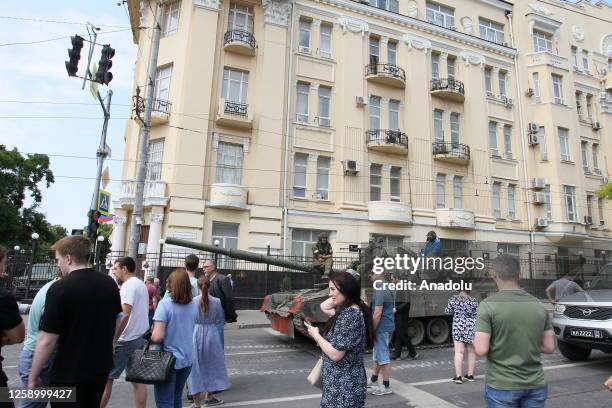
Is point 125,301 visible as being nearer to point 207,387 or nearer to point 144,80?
point 207,387

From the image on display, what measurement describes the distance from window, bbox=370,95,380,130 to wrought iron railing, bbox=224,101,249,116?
22.9ft

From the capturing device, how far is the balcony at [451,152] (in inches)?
903

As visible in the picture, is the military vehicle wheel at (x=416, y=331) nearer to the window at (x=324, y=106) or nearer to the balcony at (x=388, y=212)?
the balcony at (x=388, y=212)

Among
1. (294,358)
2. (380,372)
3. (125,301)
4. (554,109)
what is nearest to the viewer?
(125,301)

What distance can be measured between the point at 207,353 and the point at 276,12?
1921 centimetres

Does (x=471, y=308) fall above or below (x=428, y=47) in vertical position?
below

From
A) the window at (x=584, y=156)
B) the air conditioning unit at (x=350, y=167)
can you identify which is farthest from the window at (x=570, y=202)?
the air conditioning unit at (x=350, y=167)

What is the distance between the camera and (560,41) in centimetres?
2864

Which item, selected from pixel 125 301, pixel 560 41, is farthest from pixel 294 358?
pixel 560 41

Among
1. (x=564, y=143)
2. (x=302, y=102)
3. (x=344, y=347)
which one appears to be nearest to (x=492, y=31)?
(x=564, y=143)

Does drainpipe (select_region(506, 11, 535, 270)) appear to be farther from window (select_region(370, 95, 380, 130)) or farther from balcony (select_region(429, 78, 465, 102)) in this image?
window (select_region(370, 95, 380, 130))

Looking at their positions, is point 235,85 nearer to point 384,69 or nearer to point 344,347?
point 384,69

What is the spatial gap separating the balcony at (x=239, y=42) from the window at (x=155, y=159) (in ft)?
18.3

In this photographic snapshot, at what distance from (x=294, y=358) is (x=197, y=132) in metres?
12.7
